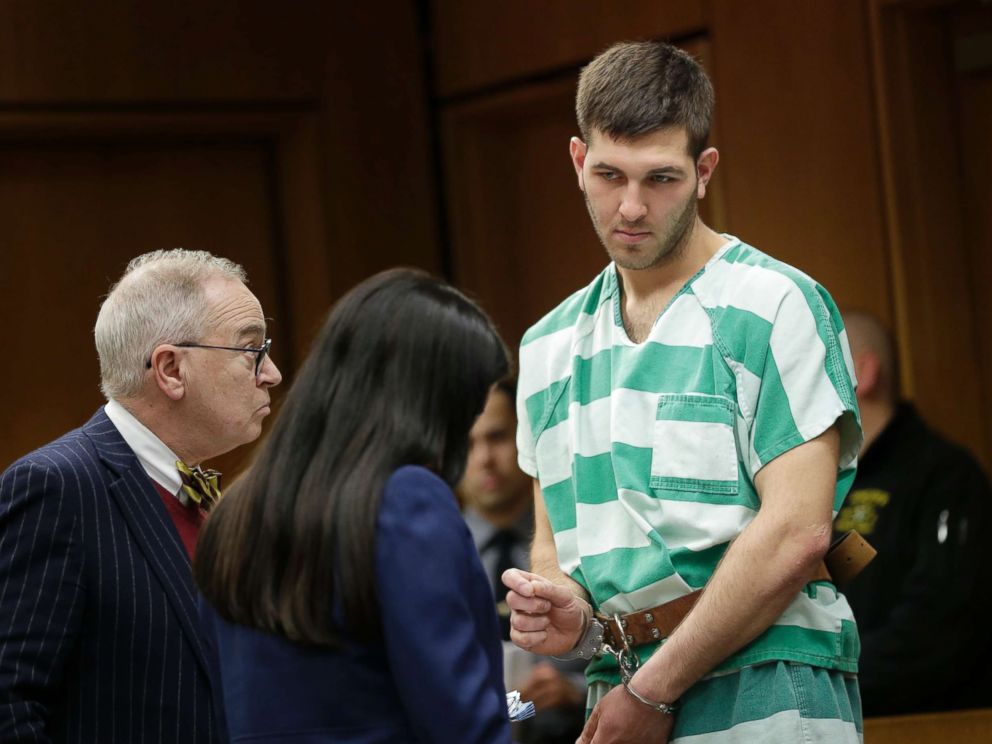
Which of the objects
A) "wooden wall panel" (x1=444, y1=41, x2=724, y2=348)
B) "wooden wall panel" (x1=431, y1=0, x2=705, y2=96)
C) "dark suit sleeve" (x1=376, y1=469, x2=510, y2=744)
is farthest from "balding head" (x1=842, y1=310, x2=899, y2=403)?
"dark suit sleeve" (x1=376, y1=469, x2=510, y2=744)

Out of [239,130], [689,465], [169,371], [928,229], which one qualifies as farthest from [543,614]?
[239,130]

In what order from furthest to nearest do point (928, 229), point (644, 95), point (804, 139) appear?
point (804, 139) < point (928, 229) < point (644, 95)

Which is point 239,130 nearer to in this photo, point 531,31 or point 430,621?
point 531,31

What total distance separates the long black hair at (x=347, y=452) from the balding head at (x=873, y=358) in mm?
2427

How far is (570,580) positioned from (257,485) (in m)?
0.76

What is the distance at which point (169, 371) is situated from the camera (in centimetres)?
225

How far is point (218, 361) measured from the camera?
2291mm

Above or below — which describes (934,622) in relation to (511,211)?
below

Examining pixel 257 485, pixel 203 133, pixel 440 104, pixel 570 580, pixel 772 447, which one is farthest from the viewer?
pixel 440 104

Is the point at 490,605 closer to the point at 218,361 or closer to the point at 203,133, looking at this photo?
the point at 218,361

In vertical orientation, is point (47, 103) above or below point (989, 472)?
above

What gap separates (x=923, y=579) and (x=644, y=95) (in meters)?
1.91

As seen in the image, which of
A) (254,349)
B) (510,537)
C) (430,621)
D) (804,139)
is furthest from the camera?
(804,139)

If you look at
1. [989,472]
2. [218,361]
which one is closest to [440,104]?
[989,472]
